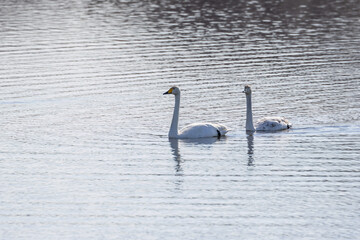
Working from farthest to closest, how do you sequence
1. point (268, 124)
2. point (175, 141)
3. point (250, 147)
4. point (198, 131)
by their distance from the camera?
point (268, 124) → point (198, 131) → point (175, 141) → point (250, 147)

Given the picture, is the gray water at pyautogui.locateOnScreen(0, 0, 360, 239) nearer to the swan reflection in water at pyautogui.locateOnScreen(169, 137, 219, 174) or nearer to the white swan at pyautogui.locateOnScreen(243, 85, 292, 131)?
the swan reflection in water at pyautogui.locateOnScreen(169, 137, 219, 174)

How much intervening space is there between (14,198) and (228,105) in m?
9.29

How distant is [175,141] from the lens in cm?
1883

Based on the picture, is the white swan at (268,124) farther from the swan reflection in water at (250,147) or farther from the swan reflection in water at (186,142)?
the swan reflection in water at (186,142)

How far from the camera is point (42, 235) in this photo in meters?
12.4

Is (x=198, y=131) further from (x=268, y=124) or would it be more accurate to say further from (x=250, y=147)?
(x=268, y=124)

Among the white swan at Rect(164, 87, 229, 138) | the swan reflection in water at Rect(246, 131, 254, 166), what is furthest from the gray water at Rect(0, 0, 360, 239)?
the white swan at Rect(164, 87, 229, 138)

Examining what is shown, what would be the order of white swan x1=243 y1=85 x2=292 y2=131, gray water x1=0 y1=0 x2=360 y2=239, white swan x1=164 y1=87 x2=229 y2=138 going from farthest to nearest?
1. white swan x1=243 y1=85 x2=292 y2=131
2. white swan x1=164 y1=87 x2=229 y2=138
3. gray water x1=0 y1=0 x2=360 y2=239

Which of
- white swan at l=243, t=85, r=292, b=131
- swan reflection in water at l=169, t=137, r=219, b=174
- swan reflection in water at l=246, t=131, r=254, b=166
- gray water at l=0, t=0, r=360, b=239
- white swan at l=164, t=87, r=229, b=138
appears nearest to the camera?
gray water at l=0, t=0, r=360, b=239

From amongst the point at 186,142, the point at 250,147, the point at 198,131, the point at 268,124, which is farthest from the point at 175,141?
the point at 268,124

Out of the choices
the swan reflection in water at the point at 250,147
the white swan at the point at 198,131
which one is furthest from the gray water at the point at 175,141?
the white swan at the point at 198,131

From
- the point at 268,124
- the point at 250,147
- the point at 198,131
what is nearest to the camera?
the point at 250,147

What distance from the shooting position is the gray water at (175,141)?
43.2 ft

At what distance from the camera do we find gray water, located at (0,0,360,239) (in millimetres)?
13164
